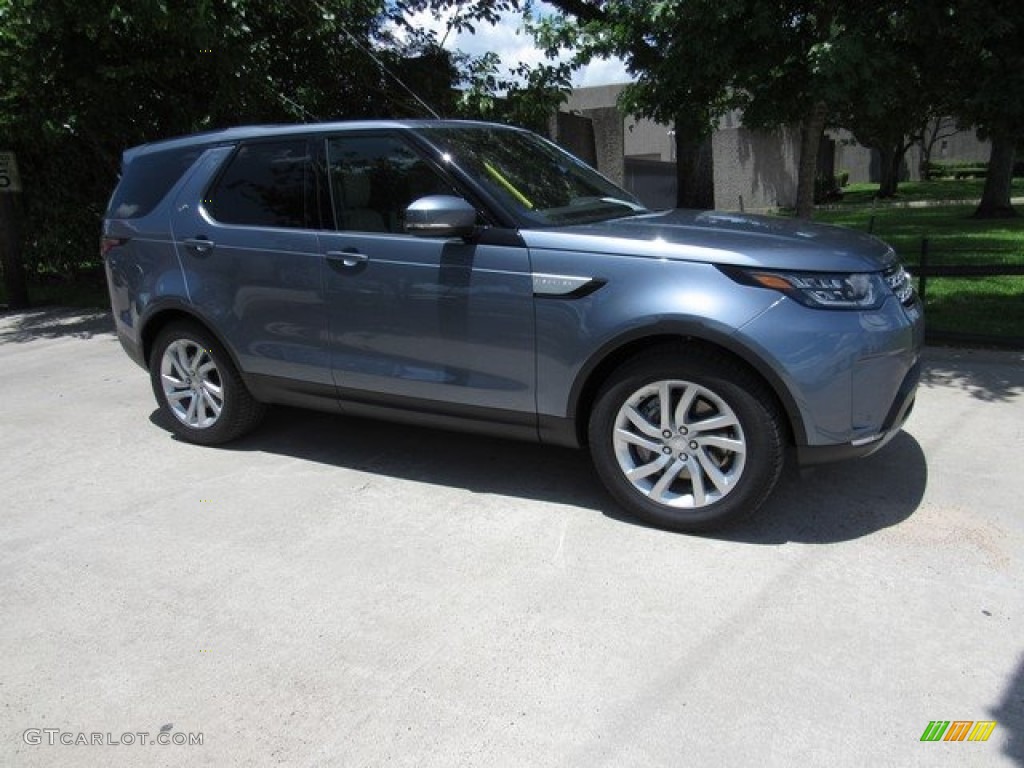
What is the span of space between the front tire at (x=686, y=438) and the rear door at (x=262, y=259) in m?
1.70

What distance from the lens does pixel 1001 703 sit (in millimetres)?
2658

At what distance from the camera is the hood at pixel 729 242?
11.8 ft

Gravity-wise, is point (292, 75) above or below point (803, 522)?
above

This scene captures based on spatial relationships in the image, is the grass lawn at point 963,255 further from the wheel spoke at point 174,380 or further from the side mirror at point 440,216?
the wheel spoke at point 174,380

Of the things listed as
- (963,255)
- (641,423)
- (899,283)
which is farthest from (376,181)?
(963,255)

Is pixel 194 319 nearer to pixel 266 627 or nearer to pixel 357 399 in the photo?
pixel 357 399

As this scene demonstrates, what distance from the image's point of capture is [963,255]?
1184cm

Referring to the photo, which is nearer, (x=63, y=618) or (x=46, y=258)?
(x=63, y=618)

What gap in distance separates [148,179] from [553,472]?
311 cm

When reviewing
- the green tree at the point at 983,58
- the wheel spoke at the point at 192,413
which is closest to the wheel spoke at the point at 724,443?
the wheel spoke at the point at 192,413

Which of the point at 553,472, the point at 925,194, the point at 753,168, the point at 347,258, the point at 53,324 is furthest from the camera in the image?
the point at 925,194

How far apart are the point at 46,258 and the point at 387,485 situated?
10142 millimetres

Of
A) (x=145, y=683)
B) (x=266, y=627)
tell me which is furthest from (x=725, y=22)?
(x=145, y=683)

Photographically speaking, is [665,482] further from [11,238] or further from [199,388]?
[11,238]
